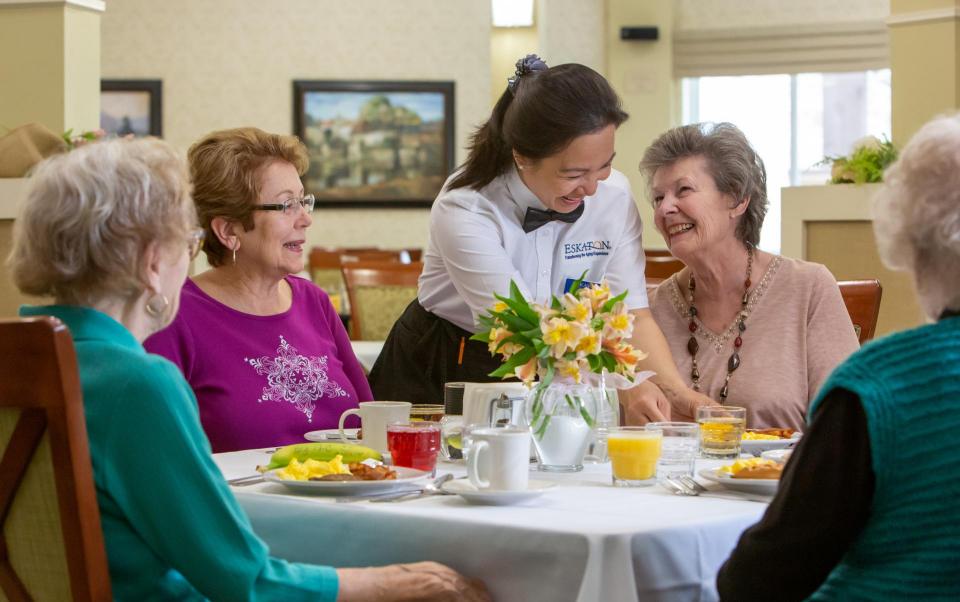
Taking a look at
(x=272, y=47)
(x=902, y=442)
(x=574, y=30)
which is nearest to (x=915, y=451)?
(x=902, y=442)

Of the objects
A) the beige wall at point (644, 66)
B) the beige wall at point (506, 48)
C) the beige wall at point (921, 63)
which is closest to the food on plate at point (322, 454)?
the beige wall at point (921, 63)

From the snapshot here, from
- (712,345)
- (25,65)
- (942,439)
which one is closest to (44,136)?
(25,65)

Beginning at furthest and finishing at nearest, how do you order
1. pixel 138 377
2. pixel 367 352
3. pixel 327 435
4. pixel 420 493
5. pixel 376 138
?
pixel 376 138 < pixel 367 352 < pixel 327 435 < pixel 420 493 < pixel 138 377

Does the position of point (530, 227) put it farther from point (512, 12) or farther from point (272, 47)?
point (272, 47)

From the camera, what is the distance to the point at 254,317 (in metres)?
2.59

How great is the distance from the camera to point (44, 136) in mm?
4555

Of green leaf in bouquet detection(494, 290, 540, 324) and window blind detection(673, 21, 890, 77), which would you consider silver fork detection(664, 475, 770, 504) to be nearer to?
green leaf in bouquet detection(494, 290, 540, 324)

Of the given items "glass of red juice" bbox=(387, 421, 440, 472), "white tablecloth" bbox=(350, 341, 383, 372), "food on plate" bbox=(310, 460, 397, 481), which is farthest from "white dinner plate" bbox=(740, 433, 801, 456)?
"white tablecloth" bbox=(350, 341, 383, 372)

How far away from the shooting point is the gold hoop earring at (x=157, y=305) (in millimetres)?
1530

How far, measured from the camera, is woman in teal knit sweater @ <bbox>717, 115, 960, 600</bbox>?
1281 mm

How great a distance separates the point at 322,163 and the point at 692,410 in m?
7.65

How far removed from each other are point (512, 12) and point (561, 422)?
26.3ft

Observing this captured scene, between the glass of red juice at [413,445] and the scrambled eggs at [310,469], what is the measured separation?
11 centimetres

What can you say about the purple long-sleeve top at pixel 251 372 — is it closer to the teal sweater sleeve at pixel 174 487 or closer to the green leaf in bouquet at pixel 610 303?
the green leaf in bouquet at pixel 610 303
